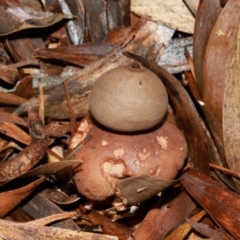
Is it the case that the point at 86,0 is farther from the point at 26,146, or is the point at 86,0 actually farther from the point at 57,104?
the point at 26,146

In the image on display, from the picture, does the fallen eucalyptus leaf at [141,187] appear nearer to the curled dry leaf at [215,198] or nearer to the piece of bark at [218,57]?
the curled dry leaf at [215,198]

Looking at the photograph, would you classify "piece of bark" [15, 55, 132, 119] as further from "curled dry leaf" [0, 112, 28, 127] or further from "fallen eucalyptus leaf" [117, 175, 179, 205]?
"fallen eucalyptus leaf" [117, 175, 179, 205]

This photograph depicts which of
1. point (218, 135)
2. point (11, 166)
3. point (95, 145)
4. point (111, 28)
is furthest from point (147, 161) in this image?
point (111, 28)

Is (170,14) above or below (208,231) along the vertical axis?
above

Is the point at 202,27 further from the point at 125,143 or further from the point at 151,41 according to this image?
the point at 125,143

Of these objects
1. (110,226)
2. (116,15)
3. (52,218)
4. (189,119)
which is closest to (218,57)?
(189,119)

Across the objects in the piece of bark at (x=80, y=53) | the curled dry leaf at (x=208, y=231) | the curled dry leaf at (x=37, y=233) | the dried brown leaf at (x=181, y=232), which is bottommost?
the dried brown leaf at (x=181, y=232)

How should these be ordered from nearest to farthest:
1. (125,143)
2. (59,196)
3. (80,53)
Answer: (125,143) < (59,196) < (80,53)

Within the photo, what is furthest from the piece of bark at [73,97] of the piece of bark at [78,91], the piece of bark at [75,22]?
the piece of bark at [75,22]
